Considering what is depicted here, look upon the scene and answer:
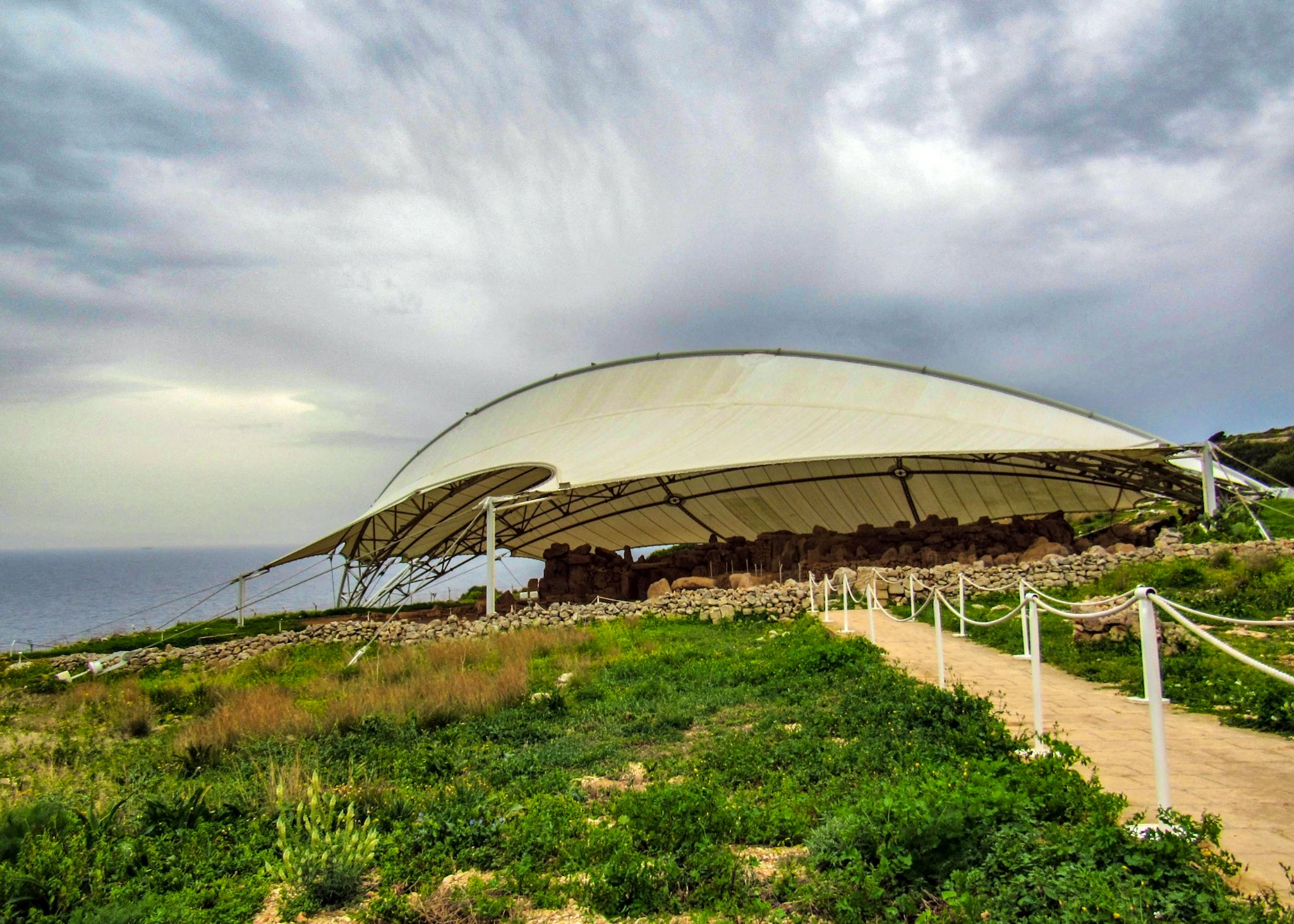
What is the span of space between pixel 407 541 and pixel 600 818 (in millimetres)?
24925

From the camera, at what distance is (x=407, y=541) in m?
28.8

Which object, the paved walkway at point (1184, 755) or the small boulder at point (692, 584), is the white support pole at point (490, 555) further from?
the paved walkway at point (1184, 755)

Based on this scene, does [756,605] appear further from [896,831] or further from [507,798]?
[896,831]

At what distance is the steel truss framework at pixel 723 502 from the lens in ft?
76.1

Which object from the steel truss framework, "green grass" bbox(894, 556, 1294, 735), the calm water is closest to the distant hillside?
the steel truss framework

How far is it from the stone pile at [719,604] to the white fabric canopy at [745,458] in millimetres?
2424

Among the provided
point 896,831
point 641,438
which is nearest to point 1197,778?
point 896,831

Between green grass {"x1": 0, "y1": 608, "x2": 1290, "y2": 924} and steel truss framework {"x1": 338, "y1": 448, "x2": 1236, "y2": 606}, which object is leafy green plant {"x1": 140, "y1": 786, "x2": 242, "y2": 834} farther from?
steel truss framework {"x1": 338, "y1": 448, "x2": 1236, "y2": 606}

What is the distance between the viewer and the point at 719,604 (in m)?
16.6

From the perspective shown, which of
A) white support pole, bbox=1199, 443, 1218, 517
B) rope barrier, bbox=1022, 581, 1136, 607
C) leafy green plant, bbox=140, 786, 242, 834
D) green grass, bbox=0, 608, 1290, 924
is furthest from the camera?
white support pole, bbox=1199, 443, 1218, 517

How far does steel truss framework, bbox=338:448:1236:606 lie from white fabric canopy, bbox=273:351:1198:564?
80 millimetres

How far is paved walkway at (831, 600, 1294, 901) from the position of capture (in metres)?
4.24

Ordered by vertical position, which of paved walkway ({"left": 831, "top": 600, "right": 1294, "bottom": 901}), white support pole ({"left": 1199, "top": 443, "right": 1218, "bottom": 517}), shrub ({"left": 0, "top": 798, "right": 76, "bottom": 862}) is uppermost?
white support pole ({"left": 1199, "top": 443, "right": 1218, "bottom": 517})

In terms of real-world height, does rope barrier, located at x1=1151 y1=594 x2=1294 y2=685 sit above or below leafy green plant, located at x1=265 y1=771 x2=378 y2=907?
above
